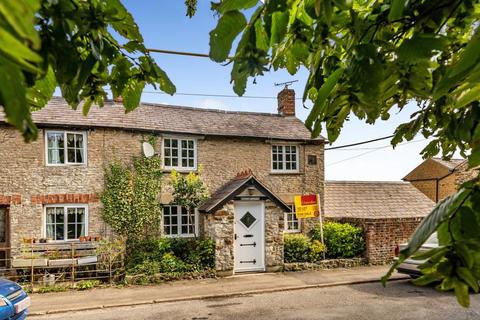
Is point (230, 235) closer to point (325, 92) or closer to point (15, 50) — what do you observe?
point (325, 92)

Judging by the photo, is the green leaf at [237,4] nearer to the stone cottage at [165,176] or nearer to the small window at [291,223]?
the stone cottage at [165,176]

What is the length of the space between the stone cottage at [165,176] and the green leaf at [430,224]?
41.7 ft

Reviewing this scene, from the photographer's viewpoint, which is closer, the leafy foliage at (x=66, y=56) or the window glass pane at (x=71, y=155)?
the leafy foliage at (x=66, y=56)

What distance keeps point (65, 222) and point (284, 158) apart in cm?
933

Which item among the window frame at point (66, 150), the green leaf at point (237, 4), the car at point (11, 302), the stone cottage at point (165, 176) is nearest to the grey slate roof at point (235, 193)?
the stone cottage at point (165, 176)

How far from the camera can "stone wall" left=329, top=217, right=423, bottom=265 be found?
598 inches

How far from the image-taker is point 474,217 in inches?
A: 36.1

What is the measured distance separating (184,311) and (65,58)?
9299 mm

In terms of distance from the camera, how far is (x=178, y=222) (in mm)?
14969

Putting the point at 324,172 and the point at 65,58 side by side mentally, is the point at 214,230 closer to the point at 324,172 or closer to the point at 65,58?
the point at 324,172

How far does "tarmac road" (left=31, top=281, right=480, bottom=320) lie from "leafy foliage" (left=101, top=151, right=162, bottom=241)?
4.66m

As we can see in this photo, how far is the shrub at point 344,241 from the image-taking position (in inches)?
596

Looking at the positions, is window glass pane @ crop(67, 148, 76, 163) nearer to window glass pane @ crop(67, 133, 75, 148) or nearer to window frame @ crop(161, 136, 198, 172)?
window glass pane @ crop(67, 133, 75, 148)

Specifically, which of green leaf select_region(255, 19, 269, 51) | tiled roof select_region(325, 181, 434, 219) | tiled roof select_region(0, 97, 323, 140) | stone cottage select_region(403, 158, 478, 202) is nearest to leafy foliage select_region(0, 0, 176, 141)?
green leaf select_region(255, 19, 269, 51)
